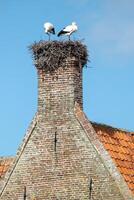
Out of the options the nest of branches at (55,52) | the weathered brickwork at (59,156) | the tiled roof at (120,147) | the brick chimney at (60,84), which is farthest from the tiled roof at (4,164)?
the nest of branches at (55,52)

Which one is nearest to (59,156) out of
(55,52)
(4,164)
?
(55,52)

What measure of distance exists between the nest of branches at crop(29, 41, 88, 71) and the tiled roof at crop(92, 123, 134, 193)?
2.10 metres

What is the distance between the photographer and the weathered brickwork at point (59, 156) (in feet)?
101

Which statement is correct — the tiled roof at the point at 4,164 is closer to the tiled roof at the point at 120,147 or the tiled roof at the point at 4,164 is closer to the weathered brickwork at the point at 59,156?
the weathered brickwork at the point at 59,156

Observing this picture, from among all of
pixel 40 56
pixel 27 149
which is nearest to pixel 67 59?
pixel 40 56

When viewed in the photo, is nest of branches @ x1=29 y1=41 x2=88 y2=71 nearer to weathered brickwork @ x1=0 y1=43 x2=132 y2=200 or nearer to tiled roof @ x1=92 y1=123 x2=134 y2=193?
weathered brickwork @ x1=0 y1=43 x2=132 y2=200

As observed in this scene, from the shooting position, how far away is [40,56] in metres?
32.6

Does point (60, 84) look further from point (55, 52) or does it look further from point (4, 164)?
point (4, 164)

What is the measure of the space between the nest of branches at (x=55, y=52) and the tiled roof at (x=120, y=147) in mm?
2102

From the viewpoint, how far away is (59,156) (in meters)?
31.5

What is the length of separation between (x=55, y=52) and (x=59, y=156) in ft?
10.2

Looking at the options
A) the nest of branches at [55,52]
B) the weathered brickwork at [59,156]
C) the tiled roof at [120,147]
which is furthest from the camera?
the nest of branches at [55,52]

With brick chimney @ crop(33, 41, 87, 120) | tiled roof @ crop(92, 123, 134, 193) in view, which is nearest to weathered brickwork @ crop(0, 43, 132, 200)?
brick chimney @ crop(33, 41, 87, 120)

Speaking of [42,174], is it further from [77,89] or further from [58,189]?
[77,89]
